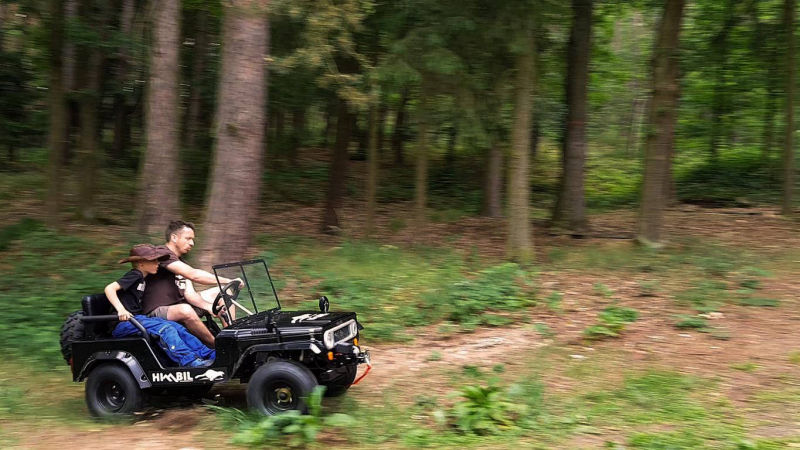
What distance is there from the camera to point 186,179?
20.9m

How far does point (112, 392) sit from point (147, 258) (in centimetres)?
140

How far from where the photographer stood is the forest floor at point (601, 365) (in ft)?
21.0

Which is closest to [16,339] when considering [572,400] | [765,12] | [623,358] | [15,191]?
[572,400]

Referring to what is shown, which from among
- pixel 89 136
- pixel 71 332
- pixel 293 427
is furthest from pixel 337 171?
pixel 293 427

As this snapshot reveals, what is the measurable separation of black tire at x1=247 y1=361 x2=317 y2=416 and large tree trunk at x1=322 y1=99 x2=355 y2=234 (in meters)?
11.2

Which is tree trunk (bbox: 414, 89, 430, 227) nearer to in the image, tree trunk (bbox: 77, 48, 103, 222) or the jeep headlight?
tree trunk (bbox: 77, 48, 103, 222)

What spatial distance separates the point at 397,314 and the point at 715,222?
421 inches

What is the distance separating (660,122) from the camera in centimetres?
Answer: 1376

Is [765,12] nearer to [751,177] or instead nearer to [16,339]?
[751,177]

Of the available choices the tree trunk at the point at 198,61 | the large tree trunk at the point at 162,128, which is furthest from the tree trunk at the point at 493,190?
the large tree trunk at the point at 162,128

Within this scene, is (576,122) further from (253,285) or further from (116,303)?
(116,303)

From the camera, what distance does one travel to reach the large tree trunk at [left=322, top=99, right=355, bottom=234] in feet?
57.7

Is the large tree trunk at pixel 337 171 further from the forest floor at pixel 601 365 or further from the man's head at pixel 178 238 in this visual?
the man's head at pixel 178 238

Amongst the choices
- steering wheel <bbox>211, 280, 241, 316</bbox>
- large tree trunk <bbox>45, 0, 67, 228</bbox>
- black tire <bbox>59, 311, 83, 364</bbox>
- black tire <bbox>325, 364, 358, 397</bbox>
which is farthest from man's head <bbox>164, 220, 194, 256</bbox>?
large tree trunk <bbox>45, 0, 67, 228</bbox>
